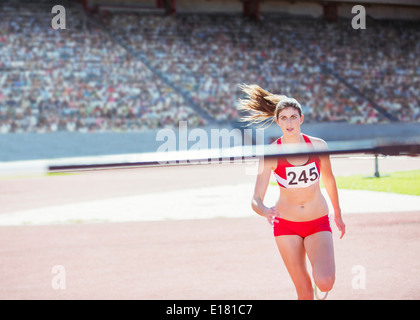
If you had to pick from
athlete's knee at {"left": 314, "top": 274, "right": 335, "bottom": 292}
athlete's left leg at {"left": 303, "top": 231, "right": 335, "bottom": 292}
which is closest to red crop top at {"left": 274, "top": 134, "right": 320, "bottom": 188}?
athlete's left leg at {"left": 303, "top": 231, "right": 335, "bottom": 292}

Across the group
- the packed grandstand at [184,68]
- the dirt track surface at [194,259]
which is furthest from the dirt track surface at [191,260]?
the packed grandstand at [184,68]

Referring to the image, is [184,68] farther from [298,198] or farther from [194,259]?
[298,198]

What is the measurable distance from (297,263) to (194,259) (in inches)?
139

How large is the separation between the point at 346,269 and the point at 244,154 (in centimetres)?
506

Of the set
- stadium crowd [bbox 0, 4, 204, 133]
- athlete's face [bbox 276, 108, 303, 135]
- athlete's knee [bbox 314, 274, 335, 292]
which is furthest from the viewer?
stadium crowd [bbox 0, 4, 204, 133]

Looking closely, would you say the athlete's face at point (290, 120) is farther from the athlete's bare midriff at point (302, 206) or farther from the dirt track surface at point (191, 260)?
the dirt track surface at point (191, 260)

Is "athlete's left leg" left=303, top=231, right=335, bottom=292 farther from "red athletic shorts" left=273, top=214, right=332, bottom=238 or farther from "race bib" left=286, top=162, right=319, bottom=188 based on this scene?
"race bib" left=286, top=162, right=319, bottom=188

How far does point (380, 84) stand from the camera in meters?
28.3

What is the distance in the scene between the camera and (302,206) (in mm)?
3594

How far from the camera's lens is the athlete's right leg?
3.62 m

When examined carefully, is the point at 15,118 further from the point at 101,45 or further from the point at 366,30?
the point at 366,30

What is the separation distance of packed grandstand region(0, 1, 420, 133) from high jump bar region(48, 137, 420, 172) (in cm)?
1999

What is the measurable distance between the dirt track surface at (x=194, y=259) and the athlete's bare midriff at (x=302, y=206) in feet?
1.36

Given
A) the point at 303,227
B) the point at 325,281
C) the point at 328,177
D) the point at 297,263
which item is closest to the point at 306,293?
the point at 297,263
